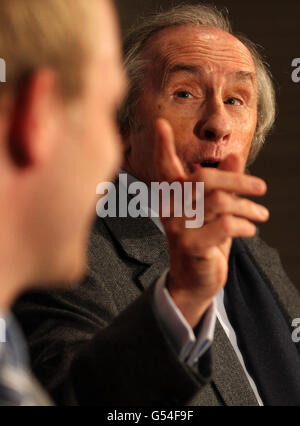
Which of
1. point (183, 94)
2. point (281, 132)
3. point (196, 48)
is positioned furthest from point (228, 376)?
point (281, 132)

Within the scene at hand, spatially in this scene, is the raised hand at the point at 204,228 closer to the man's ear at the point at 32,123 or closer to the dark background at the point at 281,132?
the man's ear at the point at 32,123

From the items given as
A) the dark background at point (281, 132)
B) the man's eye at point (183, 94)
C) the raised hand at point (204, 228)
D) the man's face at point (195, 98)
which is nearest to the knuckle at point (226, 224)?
the raised hand at point (204, 228)

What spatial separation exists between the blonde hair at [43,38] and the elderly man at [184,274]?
1.22ft

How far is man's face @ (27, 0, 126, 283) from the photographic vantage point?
54 cm

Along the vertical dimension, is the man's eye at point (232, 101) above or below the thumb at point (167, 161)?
above

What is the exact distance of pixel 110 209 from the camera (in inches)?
58.5

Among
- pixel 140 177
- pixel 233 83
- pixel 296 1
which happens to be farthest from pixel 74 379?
pixel 296 1

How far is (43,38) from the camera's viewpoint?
54 cm

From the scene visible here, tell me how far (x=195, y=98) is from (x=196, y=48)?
0.45ft

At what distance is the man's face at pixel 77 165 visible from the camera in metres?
0.54
